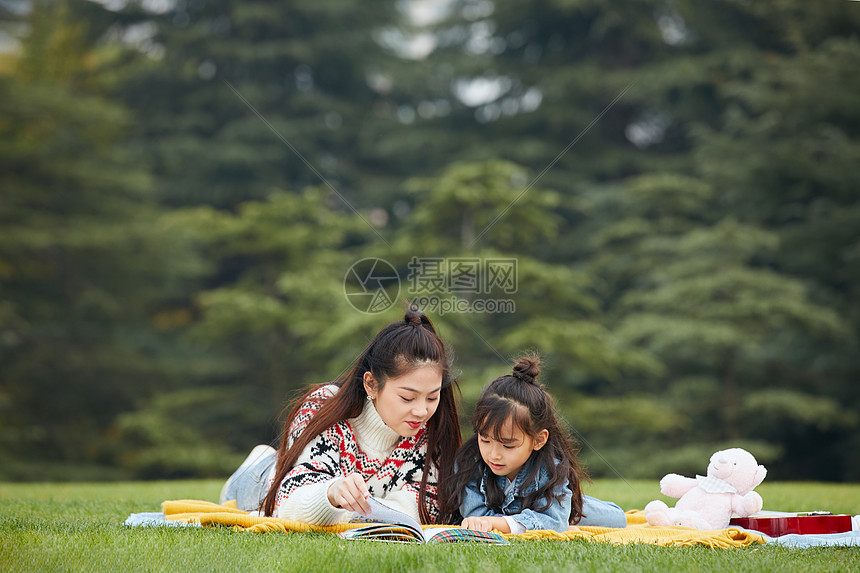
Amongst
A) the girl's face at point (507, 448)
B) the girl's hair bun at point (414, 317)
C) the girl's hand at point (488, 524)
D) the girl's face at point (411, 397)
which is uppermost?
the girl's hair bun at point (414, 317)

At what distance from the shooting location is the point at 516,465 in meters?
3.22

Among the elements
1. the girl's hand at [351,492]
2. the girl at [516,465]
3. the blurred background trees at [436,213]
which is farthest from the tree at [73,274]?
the girl's hand at [351,492]

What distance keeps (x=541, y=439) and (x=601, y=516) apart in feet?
1.66

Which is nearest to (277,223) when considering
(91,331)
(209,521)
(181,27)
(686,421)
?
(91,331)

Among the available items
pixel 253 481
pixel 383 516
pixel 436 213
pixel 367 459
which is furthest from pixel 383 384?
pixel 436 213

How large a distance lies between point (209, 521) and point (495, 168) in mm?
6553

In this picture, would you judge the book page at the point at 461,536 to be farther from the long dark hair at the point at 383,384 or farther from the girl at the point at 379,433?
the long dark hair at the point at 383,384

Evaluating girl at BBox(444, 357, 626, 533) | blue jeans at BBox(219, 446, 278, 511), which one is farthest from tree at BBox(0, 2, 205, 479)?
girl at BBox(444, 357, 626, 533)

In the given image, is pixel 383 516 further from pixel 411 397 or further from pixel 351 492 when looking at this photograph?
pixel 411 397

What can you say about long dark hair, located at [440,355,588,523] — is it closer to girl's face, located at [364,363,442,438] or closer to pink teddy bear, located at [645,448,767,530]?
girl's face, located at [364,363,442,438]

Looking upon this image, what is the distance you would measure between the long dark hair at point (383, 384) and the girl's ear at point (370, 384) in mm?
21

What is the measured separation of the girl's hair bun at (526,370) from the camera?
332cm

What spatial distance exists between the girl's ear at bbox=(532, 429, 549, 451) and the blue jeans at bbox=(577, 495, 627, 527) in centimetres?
41

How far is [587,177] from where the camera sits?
13180 millimetres
